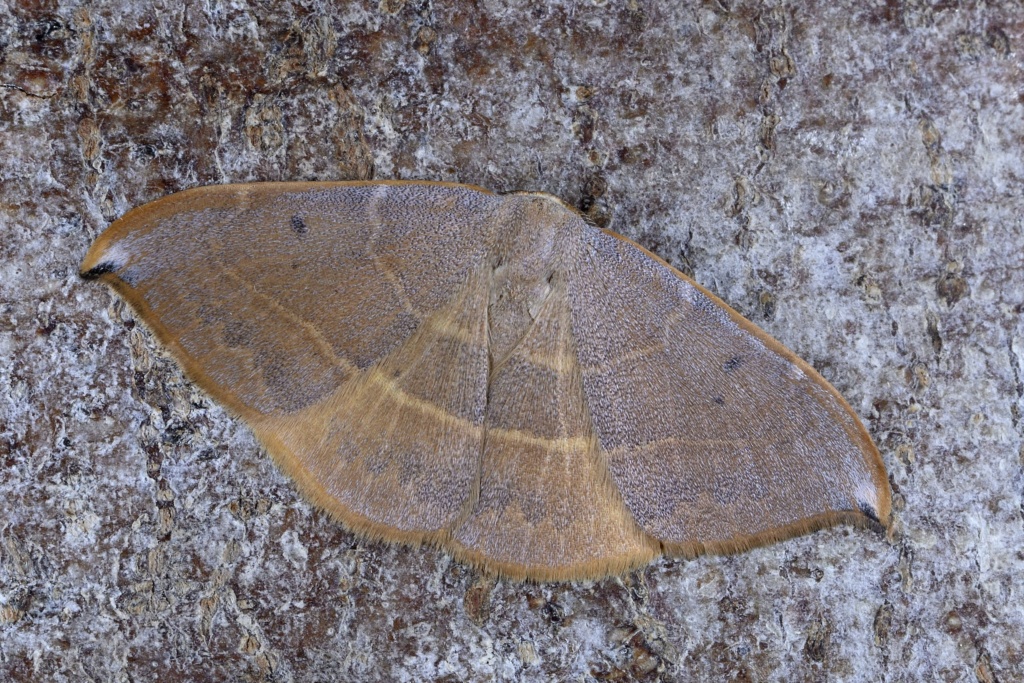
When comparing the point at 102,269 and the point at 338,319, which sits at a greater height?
the point at 102,269

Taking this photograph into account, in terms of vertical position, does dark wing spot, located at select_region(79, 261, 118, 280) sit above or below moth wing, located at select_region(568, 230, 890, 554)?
above

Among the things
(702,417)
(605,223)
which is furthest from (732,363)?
(605,223)

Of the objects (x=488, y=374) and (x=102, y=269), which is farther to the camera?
(x=488, y=374)

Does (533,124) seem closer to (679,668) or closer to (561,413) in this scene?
(561,413)

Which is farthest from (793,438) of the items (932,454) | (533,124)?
(533,124)

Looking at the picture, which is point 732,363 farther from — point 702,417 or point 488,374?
point 488,374

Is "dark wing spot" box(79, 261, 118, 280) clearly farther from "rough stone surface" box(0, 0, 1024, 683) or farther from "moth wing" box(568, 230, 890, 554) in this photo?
"moth wing" box(568, 230, 890, 554)

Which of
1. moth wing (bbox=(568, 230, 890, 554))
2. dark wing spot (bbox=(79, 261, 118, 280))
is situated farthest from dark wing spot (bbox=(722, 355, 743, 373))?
dark wing spot (bbox=(79, 261, 118, 280))

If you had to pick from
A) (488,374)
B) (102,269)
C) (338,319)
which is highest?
(102,269)
